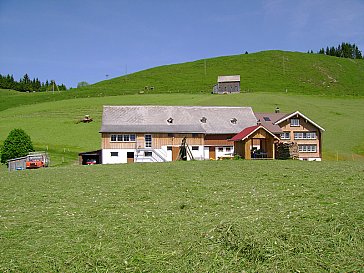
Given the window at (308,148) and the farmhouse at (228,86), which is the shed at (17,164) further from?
the farmhouse at (228,86)

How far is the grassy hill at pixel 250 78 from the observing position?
130000mm

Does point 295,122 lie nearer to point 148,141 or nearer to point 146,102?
point 148,141

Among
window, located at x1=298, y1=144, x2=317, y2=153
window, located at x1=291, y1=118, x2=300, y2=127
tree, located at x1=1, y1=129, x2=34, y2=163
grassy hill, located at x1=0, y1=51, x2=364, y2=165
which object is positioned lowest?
window, located at x1=298, y1=144, x2=317, y2=153

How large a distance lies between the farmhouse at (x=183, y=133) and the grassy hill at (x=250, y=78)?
63.2 m

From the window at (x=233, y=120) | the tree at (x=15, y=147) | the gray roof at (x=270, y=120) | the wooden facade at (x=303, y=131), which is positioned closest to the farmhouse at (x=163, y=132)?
the window at (x=233, y=120)

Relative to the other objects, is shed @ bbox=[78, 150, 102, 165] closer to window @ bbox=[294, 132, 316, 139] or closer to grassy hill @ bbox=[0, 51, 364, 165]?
grassy hill @ bbox=[0, 51, 364, 165]

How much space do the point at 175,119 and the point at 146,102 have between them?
4136 cm

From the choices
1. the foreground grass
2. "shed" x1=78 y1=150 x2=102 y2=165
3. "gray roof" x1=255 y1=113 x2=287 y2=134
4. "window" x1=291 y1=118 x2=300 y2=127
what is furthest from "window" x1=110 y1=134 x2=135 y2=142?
the foreground grass

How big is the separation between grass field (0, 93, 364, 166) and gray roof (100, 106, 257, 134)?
7.75 meters

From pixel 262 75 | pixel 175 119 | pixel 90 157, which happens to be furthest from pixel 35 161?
pixel 262 75

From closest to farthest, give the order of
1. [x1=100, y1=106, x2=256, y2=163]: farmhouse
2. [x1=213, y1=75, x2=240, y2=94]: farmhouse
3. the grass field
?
[x1=100, y1=106, x2=256, y2=163]: farmhouse < the grass field < [x1=213, y1=75, x2=240, y2=94]: farmhouse

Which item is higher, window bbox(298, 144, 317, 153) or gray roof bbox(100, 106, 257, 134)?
gray roof bbox(100, 106, 257, 134)

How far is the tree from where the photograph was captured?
178 feet

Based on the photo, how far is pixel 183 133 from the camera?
189 feet
